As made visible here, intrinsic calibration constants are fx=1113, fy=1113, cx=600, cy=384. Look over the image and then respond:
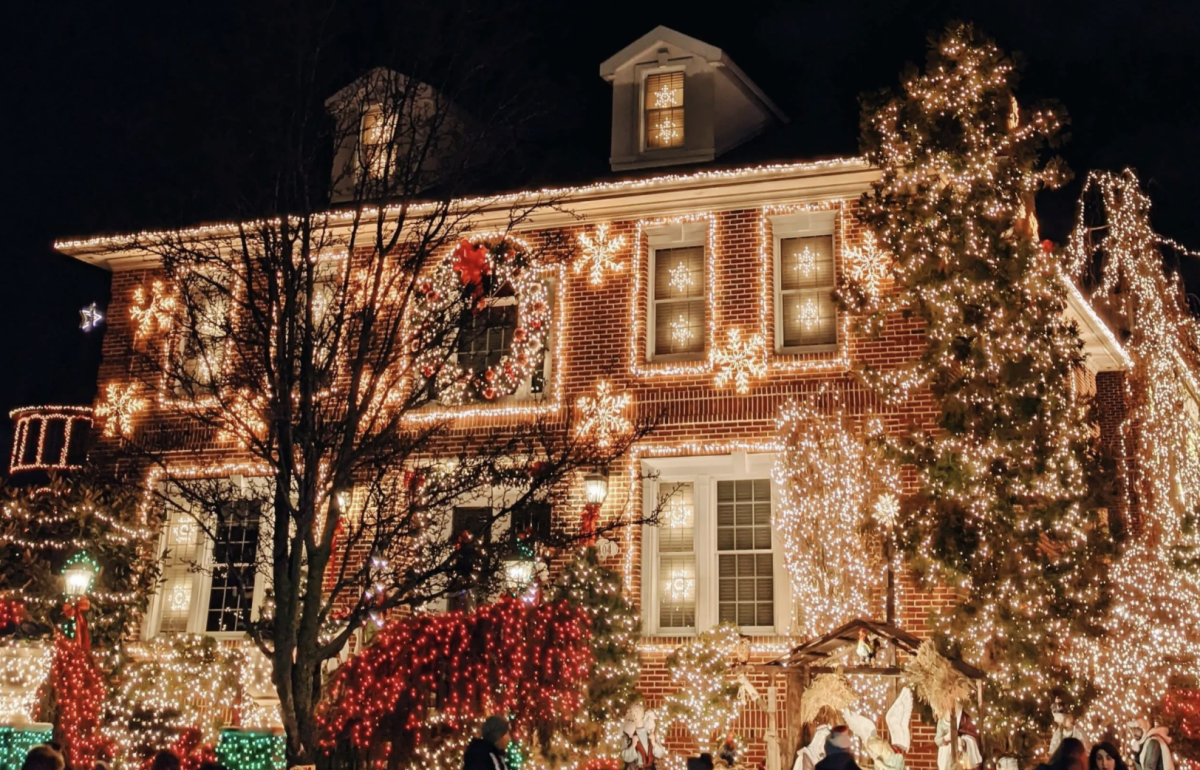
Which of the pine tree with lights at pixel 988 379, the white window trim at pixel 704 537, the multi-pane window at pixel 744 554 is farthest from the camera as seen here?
the multi-pane window at pixel 744 554

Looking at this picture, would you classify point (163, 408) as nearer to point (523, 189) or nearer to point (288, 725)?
point (523, 189)

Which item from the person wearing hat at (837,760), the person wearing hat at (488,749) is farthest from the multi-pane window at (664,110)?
the person wearing hat at (837,760)

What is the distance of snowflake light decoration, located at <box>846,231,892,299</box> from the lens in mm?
14805

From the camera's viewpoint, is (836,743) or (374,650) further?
(374,650)

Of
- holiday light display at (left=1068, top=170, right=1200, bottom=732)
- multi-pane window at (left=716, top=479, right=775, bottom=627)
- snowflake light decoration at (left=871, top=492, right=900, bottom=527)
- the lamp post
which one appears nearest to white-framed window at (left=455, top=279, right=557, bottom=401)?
multi-pane window at (left=716, top=479, right=775, bottom=627)

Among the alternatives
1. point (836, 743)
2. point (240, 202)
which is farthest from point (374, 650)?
point (836, 743)

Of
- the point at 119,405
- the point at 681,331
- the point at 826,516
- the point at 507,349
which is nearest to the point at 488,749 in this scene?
the point at 826,516

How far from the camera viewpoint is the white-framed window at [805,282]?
1521cm

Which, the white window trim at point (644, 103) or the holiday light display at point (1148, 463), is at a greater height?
the white window trim at point (644, 103)

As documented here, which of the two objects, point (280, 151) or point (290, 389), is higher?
point (280, 151)

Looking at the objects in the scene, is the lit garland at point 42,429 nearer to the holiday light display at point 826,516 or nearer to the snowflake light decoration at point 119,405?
the snowflake light decoration at point 119,405

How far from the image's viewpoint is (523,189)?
14.9m

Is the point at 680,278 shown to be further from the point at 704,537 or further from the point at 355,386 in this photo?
the point at 355,386

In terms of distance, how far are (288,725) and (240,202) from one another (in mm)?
5174
